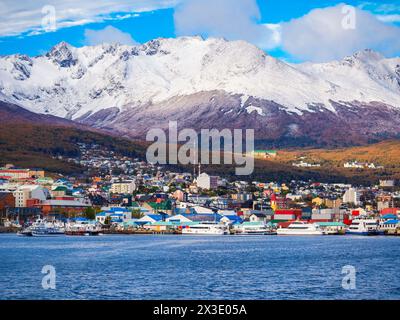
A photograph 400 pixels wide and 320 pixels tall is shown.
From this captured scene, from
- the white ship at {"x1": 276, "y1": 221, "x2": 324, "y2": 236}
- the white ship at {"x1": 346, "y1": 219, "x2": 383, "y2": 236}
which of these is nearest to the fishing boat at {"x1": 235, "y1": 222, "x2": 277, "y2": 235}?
the white ship at {"x1": 276, "y1": 221, "x2": 324, "y2": 236}

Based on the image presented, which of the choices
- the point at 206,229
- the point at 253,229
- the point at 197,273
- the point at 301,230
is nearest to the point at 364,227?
the point at 301,230

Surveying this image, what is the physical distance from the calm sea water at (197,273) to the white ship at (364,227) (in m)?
26.3

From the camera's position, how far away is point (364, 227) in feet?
233

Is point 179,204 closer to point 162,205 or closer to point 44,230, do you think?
point 162,205

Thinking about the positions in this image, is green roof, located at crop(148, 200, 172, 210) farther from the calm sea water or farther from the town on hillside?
→ the calm sea water

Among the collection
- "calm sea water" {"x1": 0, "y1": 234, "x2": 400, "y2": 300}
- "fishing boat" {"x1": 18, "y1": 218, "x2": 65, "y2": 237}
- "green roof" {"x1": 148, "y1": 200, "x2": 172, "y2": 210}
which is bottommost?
"calm sea water" {"x1": 0, "y1": 234, "x2": 400, "y2": 300}

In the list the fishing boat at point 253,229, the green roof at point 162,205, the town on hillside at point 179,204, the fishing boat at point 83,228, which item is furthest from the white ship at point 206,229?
the green roof at point 162,205

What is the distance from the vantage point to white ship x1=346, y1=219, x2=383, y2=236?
229 ft

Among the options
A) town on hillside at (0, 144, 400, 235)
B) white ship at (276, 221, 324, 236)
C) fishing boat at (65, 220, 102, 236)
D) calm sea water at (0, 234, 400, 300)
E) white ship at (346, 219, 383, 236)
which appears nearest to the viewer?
calm sea water at (0, 234, 400, 300)

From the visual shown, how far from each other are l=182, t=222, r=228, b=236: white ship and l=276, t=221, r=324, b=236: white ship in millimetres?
4298

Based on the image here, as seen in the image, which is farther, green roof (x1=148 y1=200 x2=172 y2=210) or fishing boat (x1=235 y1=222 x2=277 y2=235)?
green roof (x1=148 y1=200 x2=172 y2=210)

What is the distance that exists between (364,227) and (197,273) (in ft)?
140
